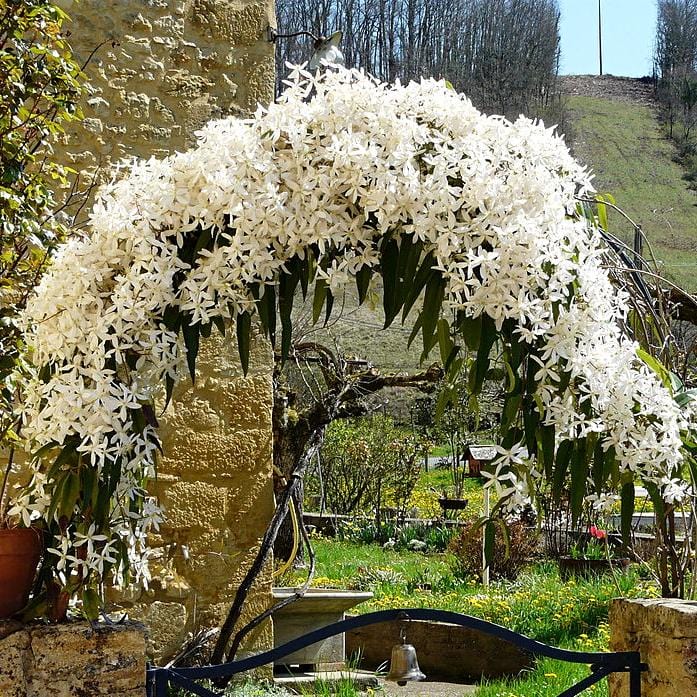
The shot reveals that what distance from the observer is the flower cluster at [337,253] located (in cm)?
197

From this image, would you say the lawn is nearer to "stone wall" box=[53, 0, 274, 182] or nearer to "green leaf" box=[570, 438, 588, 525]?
"green leaf" box=[570, 438, 588, 525]

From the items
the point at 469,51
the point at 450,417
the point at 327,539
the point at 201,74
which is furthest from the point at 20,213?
the point at 469,51

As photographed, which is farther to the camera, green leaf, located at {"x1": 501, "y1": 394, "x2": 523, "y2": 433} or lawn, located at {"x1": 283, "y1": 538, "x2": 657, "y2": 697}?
lawn, located at {"x1": 283, "y1": 538, "x2": 657, "y2": 697}

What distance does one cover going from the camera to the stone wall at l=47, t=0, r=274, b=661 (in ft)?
13.7

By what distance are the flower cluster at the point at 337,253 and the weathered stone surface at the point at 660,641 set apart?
0.33 meters

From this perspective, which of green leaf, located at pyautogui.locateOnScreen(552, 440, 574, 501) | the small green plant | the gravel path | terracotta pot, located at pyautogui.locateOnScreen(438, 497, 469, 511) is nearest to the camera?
green leaf, located at pyautogui.locateOnScreen(552, 440, 574, 501)

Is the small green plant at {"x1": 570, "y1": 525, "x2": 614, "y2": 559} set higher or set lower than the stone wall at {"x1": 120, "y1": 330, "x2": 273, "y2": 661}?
lower

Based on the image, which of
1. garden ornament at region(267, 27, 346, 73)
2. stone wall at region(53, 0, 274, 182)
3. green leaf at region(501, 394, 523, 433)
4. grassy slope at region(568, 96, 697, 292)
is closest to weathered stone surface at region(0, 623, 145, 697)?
green leaf at region(501, 394, 523, 433)

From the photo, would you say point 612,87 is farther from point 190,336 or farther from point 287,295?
point 190,336

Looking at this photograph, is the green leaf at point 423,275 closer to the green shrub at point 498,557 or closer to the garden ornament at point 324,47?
the garden ornament at point 324,47

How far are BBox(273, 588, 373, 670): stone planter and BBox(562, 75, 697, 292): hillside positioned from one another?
21.2m

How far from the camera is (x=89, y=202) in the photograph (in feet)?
13.5

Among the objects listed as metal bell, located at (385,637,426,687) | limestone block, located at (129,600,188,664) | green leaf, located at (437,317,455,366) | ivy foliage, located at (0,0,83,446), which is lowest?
Answer: limestone block, located at (129,600,188,664)

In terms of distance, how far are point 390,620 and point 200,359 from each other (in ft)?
7.64
